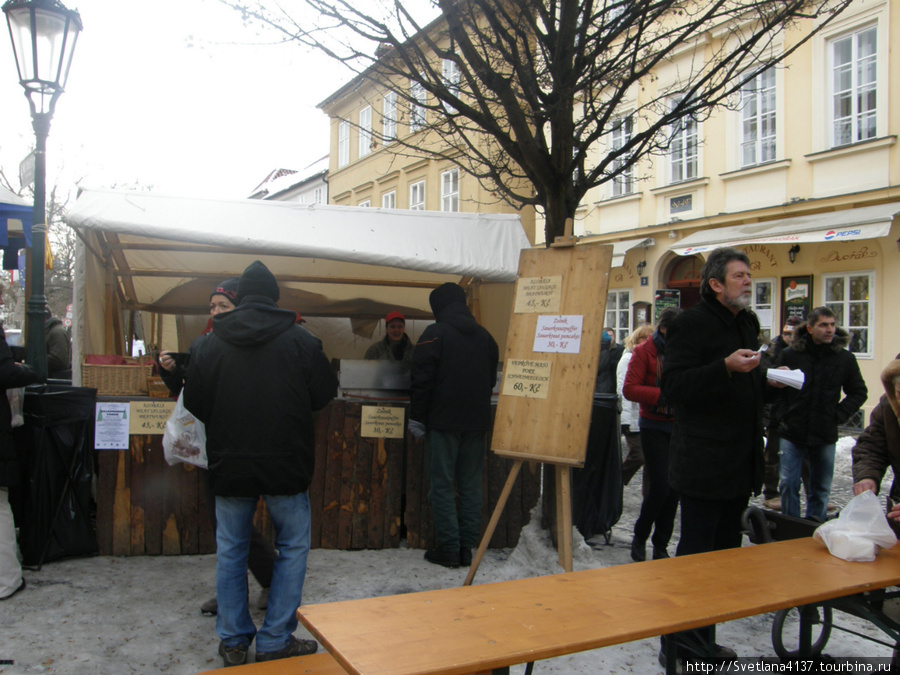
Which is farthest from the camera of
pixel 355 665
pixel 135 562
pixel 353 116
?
pixel 353 116

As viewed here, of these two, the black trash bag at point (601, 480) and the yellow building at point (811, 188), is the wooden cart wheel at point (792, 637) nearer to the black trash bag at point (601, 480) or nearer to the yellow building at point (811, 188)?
the black trash bag at point (601, 480)

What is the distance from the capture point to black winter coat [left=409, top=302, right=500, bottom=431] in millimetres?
4457

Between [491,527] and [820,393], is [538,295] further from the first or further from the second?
[820,393]

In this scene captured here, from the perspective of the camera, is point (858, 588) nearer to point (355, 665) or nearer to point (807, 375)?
point (355, 665)

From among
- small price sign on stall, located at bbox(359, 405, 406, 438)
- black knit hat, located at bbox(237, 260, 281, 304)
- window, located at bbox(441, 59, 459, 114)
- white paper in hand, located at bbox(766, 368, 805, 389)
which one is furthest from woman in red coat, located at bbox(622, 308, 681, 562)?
black knit hat, located at bbox(237, 260, 281, 304)

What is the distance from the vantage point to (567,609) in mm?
2184

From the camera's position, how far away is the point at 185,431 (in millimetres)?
3639

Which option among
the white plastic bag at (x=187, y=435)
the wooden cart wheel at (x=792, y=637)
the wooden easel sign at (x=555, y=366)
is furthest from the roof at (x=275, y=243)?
the wooden cart wheel at (x=792, y=637)

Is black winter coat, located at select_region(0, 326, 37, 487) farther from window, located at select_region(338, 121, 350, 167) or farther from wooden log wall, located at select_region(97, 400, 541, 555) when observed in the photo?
window, located at select_region(338, 121, 350, 167)

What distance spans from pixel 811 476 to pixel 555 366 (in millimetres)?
2867

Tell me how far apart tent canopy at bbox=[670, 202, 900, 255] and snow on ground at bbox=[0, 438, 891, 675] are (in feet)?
27.3

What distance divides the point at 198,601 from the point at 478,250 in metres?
3.17

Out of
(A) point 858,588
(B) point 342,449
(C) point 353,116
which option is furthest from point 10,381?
→ (C) point 353,116

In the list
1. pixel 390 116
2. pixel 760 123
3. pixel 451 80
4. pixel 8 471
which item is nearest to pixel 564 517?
pixel 8 471
